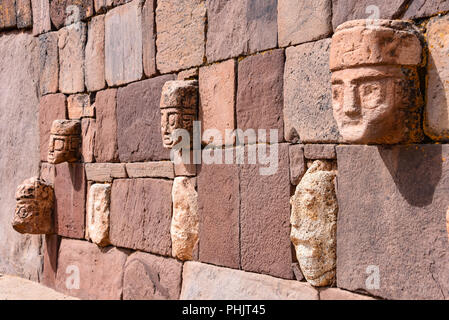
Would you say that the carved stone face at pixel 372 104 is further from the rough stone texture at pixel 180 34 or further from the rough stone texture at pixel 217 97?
the rough stone texture at pixel 180 34

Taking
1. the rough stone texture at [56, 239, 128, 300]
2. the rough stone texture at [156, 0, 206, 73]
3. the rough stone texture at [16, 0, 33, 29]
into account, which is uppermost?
the rough stone texture at [16, 0, 33, 29]

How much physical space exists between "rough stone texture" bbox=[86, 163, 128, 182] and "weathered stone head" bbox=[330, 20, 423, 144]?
2.90 metres

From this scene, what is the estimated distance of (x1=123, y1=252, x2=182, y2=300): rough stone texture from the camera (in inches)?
188

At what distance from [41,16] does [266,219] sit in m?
4.16

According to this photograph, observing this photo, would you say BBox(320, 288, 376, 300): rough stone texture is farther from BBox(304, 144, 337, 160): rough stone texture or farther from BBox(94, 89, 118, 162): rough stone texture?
BBox(94, 89, 118, 162): rough stone texture

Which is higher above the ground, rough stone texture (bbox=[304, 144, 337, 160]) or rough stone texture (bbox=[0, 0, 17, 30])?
rough stone texture (bbox=[0, 0, 17, 30])

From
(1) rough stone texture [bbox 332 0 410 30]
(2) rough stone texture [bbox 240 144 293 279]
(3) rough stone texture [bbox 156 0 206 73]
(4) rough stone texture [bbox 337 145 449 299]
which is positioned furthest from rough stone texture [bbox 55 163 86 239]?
(1) rough stone texture [bbox 332 0 410 30]

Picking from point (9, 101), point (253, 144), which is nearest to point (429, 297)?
point (253, 144)

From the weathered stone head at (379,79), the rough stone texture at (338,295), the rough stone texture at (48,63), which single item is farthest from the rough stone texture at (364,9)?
the rough stone texture at (48,63)

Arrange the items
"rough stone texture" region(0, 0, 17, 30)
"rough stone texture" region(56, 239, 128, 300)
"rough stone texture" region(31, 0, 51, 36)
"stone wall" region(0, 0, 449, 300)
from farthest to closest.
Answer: "rough stone texture" region(0, 0, 17, 30), "rough stone texture" region(31, 0, 51, 36), "rough stone texture" region(56, 239, 128, 300), "stone wall" region(0, 0, 449, 300)

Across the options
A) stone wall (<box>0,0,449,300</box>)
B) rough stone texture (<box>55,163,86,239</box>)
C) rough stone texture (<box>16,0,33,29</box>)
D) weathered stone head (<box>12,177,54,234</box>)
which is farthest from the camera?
rough stone texture (<box>16,0,33,29</box>)

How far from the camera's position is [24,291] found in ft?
20.7
